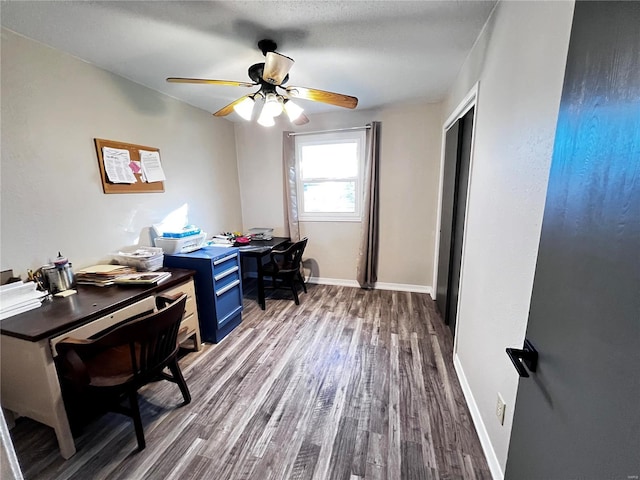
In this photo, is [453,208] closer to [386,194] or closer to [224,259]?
[386,194]

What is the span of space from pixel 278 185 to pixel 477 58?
2647 millimetres

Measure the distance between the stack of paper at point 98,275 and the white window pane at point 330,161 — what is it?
2436mm

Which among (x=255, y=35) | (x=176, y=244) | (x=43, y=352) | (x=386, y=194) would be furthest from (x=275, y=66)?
(x=386, y=194)

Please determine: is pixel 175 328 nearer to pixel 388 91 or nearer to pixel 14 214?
pixel 14 214

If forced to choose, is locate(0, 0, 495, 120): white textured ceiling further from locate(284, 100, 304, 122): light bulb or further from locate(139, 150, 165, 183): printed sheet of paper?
locate(139, 150, 165, 183): printed sheet of paper

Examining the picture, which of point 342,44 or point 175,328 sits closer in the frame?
point 175,328

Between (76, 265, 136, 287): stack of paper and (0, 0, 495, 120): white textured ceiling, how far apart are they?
153cm

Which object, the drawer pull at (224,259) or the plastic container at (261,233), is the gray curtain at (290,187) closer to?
the plastic container at (261,233)

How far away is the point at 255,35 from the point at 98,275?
1.98 metres

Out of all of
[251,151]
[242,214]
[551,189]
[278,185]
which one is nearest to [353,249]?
[278,185]

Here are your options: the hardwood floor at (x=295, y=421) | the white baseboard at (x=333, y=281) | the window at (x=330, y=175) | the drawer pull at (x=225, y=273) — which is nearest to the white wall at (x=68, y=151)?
the drawer pull at (x=225, y=273)

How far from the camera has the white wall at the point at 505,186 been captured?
36.7 inches

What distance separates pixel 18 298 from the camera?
57.1 inches

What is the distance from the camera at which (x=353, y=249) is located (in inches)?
143
